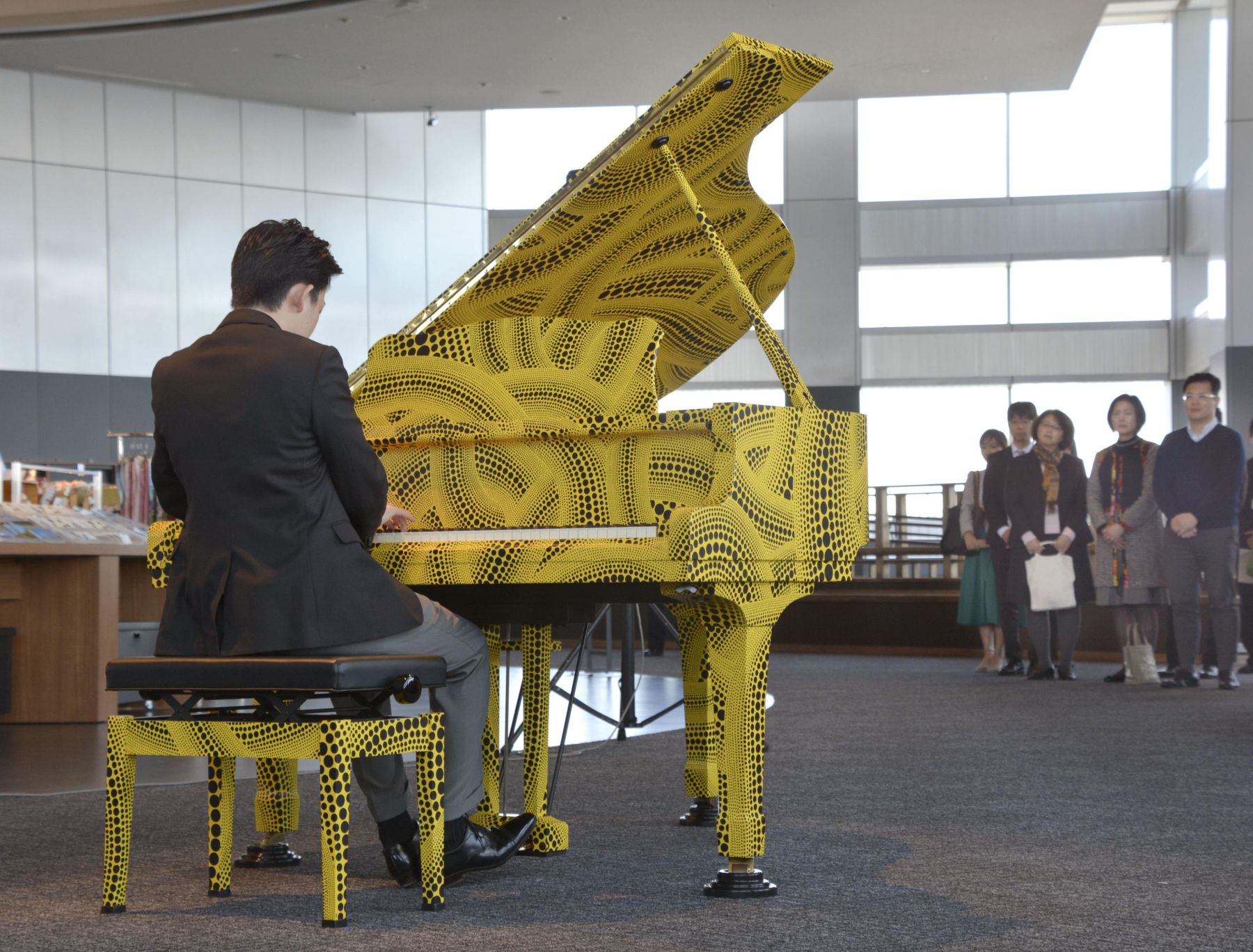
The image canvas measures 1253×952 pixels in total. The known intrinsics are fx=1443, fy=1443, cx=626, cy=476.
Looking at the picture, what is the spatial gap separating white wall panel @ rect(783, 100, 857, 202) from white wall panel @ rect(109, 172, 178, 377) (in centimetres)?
628

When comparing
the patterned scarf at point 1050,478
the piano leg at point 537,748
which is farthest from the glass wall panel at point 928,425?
the piano leg at point 537,748

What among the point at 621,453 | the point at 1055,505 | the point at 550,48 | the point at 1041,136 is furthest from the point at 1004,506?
the point at 1041,136

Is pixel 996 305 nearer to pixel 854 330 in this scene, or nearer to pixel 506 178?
pixel 854 330

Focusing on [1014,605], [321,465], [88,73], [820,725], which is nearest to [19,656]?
[820,725]

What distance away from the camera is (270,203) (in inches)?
560

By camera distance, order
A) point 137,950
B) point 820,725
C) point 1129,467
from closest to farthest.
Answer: point 137,950, point 820,725, point 1129,467

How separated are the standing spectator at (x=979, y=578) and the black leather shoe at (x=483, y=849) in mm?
5861

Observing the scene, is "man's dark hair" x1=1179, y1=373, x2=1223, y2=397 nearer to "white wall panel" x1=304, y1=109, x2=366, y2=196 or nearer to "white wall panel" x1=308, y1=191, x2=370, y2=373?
"white wall panel" x1=308, y1=191, x2=370, y2=373

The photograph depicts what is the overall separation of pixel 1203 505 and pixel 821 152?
912cm

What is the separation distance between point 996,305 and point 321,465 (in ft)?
46.4

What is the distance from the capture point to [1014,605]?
26.6 ft

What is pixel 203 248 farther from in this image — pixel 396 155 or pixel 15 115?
pixel 396 155

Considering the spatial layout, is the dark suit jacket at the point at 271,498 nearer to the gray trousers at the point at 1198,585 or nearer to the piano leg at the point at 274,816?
the piano leg at the point at 274,816

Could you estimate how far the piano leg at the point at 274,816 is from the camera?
9.84 ft
